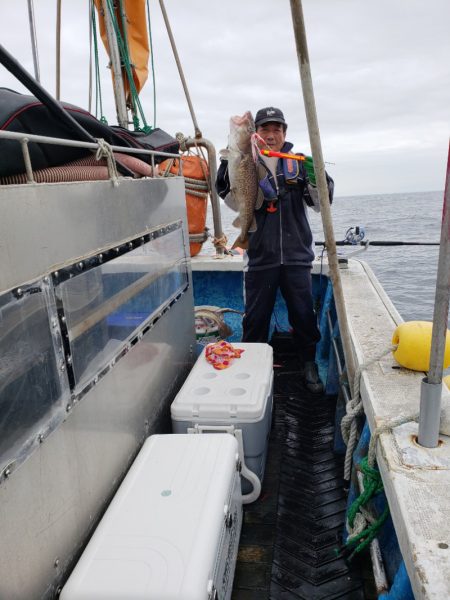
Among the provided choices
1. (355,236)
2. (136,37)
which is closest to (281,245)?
(355,236)

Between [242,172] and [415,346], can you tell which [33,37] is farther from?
[415,346]

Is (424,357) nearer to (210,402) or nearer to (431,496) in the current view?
(431,496)

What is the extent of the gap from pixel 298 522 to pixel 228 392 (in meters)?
0.87

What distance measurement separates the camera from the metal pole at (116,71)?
4387 mm

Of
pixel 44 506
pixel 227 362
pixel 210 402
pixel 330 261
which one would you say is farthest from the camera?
pixel 227 362

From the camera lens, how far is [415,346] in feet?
7.41

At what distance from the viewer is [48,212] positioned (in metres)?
1.50

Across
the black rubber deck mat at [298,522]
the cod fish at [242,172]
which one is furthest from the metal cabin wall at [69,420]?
the cod fish at [242,172]

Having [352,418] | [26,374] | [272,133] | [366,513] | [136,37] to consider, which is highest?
[136,37]

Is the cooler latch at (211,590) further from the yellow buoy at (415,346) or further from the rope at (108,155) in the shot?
the rope at (108,155)

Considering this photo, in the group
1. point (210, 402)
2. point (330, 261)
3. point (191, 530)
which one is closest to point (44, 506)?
point (191, 530)

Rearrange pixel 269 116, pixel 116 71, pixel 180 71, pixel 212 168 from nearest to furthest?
pixel 269 116, pixel 116 71, pixel 180 71, pixel 212 168

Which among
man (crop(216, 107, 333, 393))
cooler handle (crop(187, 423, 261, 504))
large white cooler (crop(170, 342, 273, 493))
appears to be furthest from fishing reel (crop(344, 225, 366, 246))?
cooler handle (crop(187, 423, 261, 504))

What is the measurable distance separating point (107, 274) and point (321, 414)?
246cm
